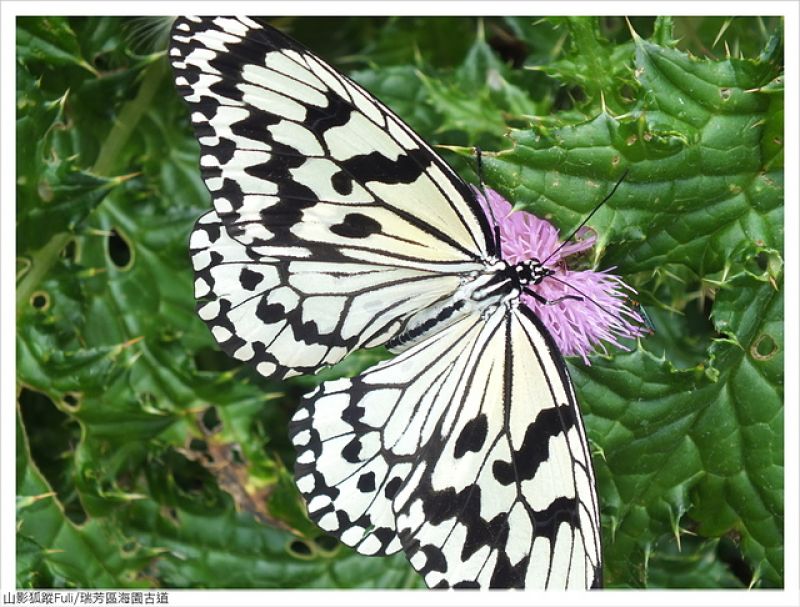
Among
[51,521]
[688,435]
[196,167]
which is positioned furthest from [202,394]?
[688,435]

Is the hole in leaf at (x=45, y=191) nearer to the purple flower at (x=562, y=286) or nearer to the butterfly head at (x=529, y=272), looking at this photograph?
the purple flower at (x=562, y=286)

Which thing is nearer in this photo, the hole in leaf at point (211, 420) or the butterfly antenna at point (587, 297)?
the butterfly antenna at point (587, 297)

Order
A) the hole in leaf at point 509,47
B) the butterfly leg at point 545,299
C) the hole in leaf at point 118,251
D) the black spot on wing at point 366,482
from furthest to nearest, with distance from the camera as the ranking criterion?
the hole in leaf at point 509,47 → the hole in leaf at point 118,251 → the black spot on wing at point 366,482 → the butterfly leg at point 545,299

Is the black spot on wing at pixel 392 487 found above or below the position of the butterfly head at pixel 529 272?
below

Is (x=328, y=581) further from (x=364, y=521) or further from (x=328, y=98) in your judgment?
(x=328, y=98)

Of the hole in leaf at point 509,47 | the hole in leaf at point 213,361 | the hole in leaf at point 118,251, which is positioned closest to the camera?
the hole in leaf at point 118,251

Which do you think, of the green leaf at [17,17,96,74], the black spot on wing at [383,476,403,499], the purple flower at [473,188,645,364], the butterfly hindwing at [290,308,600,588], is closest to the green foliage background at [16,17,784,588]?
the green leaf at [17,17,96,74]

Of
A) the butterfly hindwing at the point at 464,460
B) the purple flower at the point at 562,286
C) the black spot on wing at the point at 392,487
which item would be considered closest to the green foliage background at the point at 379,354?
the purple flower at the point at 562,286
